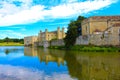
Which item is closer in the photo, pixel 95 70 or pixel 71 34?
pixel 95 70

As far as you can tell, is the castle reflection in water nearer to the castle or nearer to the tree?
the castle

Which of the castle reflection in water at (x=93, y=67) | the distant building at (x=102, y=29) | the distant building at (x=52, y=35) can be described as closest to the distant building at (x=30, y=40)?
the distant building at (x=52, y=35)

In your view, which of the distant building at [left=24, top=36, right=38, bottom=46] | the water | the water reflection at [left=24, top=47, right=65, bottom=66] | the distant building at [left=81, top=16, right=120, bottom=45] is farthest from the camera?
the distant building at [left=24, top=36, right=38, bottom=46]

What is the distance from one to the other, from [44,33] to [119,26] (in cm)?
4661

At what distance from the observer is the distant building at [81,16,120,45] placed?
39875 millimetres

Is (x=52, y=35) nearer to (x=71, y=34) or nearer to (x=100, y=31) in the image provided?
(x=71, y=34)

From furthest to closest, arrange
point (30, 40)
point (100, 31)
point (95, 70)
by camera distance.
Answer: point (30, 40) < point (100, 31) < point (95, 70)

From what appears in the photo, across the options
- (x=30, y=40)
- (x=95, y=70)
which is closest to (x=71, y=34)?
(x=95, y=70)

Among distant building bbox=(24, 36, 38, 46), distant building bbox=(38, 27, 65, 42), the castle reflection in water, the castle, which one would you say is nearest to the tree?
the castle

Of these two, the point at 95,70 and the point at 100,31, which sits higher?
the point at 100,31

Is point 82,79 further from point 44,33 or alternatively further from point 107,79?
point 44,33

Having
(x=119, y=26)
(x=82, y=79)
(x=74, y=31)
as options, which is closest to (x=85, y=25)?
(x=74, y=31)

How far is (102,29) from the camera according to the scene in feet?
155

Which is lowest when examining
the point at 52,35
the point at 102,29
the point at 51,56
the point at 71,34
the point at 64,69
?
the point at 64,69
